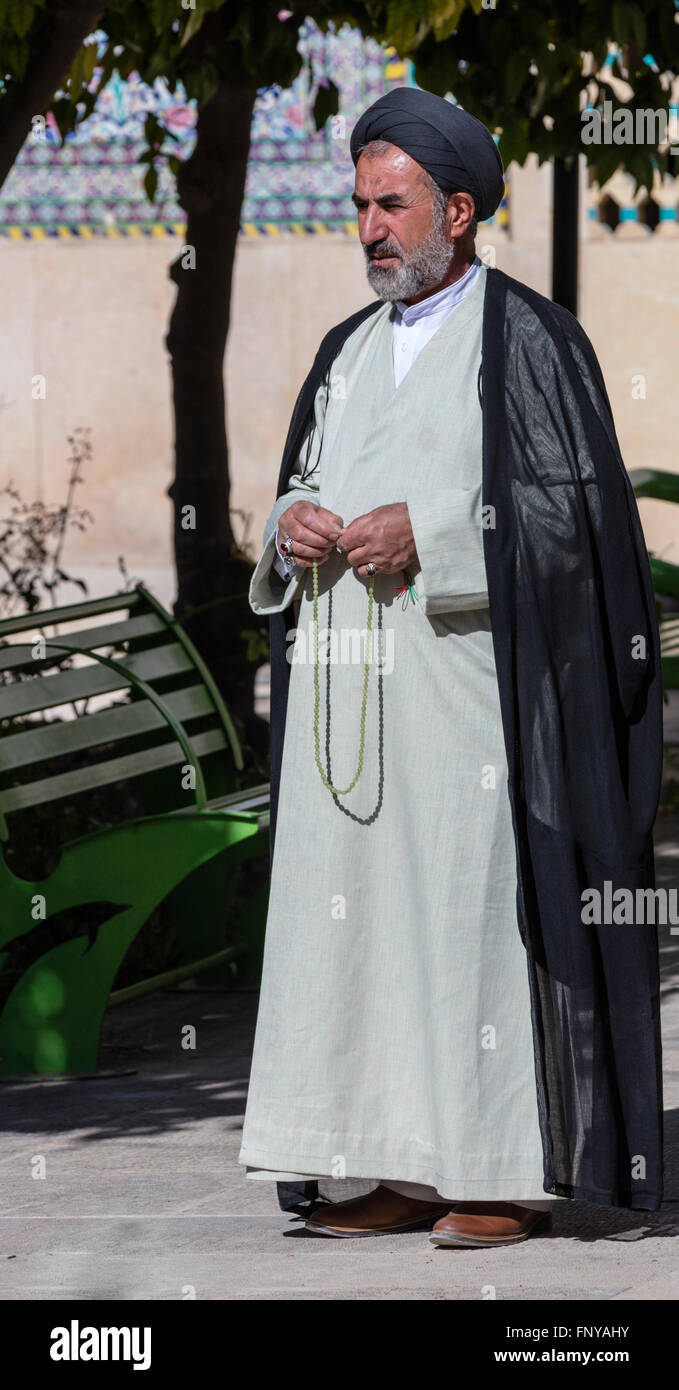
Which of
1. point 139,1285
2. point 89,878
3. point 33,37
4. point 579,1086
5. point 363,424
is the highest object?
point 33,37

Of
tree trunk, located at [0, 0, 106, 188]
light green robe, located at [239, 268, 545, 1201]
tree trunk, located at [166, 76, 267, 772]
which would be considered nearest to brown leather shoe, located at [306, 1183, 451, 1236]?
light green robe, located at [239, 268, 545, 1201]

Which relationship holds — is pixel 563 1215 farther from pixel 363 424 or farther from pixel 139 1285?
pixel 363 424

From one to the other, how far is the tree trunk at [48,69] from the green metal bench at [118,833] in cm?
115

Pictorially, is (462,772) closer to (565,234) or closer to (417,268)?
(417,268)

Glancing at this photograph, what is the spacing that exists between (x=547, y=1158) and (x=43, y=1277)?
0.85 meters

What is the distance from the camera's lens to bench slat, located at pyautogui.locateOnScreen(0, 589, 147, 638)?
5051 mm

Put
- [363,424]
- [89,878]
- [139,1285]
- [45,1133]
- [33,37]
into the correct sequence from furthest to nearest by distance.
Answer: [33,37], [89,878], [45,1133], [363,424], [139,1285]

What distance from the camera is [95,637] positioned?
531 cm

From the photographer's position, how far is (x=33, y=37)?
5.27m

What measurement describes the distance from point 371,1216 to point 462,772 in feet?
2.67

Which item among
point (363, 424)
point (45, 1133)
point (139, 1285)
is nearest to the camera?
point (139, 1285)

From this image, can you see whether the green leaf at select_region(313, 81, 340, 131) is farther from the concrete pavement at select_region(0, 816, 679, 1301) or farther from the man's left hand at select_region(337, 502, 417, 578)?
the man's left hand at select_region(337, 502, 417, 578)

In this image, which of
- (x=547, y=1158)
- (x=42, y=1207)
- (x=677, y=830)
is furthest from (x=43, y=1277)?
(x=677, y=830)

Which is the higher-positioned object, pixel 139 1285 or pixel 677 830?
pixel 677 830
